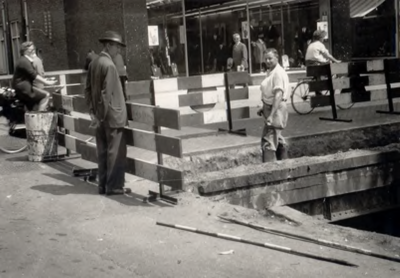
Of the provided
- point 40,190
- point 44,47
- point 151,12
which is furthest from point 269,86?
point 44,47

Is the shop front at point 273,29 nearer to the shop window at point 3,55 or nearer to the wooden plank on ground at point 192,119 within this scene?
the shop window at point 3,55

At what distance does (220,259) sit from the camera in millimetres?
6559

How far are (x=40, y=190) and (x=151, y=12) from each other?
13122 mm

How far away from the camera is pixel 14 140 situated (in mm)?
14859

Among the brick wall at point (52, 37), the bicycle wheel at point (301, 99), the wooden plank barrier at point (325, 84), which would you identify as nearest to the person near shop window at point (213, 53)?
the brick wall at point (52, 37)

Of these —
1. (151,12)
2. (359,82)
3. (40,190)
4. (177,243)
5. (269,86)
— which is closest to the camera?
(177,243)

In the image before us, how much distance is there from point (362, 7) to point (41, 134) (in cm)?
1585

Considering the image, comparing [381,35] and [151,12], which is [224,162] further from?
[381,35]

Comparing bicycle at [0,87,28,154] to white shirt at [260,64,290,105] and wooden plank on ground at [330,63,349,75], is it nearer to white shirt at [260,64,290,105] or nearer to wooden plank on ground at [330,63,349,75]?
white shirt at [260,64,290,105]

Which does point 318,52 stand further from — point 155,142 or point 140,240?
point 140,240

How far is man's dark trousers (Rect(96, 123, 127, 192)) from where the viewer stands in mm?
9266

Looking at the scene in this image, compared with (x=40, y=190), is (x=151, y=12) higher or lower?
higher

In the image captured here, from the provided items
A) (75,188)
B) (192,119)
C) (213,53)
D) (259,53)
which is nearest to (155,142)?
(75,188)

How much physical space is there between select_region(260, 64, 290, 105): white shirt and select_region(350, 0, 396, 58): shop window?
14982 millimetres
